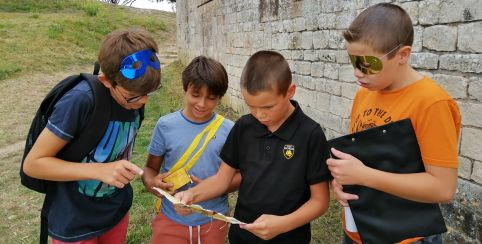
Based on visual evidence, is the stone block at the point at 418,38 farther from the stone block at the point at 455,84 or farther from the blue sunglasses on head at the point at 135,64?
the blue sunglasses on head at the point at 135,64

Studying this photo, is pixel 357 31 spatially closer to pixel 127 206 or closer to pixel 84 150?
pixel 84 150

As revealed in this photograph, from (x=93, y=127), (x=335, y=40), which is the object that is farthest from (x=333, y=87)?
(x=93, y=127)

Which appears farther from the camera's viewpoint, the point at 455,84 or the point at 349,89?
the point at 349,89

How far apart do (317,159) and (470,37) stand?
1.80 m

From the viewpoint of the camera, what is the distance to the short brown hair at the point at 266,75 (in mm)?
1773

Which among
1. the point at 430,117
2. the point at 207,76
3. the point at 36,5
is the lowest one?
the point at 430,117

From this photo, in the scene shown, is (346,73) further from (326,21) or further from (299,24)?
(299,24)

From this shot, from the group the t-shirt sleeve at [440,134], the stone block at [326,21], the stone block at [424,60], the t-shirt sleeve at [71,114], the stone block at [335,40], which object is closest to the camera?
the t-shirt sleeve at [440,134]

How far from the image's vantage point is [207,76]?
2107 mm

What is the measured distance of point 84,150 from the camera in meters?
1.82

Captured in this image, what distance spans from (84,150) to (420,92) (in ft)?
4.69

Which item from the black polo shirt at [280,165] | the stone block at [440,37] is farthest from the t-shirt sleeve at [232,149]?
the stone block at [440,37]

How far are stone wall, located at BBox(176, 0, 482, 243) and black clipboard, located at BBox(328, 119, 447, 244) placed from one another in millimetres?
1616

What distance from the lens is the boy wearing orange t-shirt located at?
4.75 ft
